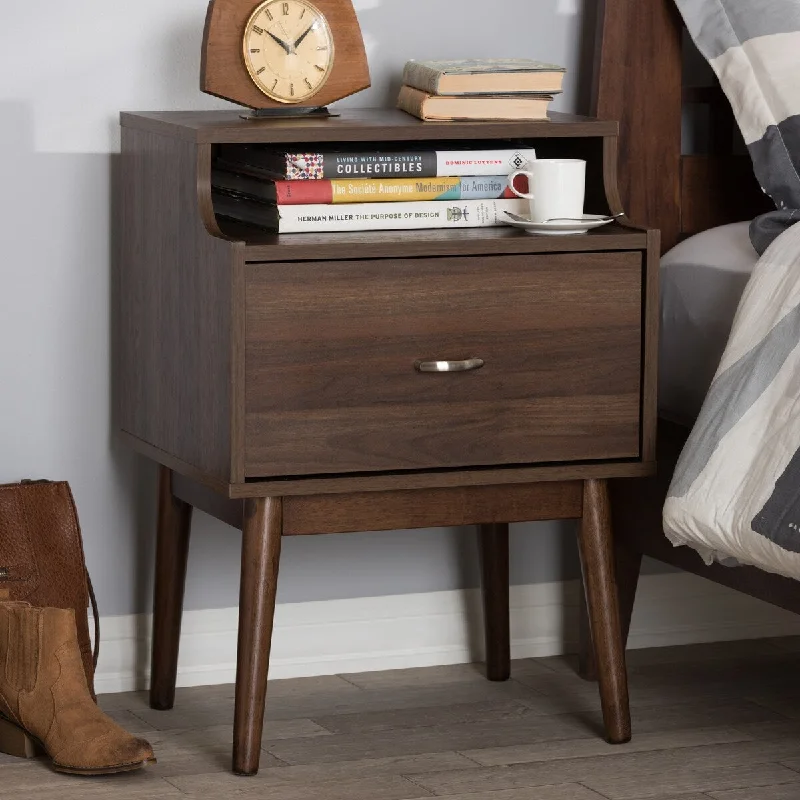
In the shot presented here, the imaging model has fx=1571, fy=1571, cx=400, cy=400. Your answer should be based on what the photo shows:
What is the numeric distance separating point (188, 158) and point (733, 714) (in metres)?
0.94

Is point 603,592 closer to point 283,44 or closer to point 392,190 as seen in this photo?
point 392,190

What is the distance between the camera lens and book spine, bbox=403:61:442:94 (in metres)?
1.76

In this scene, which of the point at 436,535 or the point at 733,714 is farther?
the point at 436,535

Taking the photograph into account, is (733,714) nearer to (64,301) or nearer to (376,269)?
(376,269)

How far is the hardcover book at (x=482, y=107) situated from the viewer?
1.76 meters

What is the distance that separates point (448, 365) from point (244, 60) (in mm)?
435

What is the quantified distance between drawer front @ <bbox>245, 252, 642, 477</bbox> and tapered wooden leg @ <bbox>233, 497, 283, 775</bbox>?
6cm

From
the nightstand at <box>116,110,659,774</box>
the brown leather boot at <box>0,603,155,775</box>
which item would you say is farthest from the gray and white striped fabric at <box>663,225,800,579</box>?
the brown leather boot at <box>0,603,155,775</box>

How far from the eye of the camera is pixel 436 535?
216cm

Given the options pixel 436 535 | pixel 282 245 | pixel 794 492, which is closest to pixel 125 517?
pixel 436 535

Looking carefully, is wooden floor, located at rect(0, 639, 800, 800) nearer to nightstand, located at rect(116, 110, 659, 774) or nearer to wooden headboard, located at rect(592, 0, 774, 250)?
nightstand, located at rect(116, 110, 659, 774)

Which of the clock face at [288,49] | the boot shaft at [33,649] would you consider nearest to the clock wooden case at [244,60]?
the clock face at [288,49]

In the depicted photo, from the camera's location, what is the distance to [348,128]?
5.48 feet

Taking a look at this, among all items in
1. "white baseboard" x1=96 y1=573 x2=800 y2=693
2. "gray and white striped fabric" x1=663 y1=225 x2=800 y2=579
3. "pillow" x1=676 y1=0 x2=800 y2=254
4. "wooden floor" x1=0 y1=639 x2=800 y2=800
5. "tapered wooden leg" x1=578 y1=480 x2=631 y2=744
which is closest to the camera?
"gray and white striped fabric" x1=663 y1=225 x2=800 y2=579
